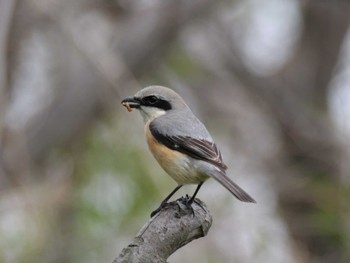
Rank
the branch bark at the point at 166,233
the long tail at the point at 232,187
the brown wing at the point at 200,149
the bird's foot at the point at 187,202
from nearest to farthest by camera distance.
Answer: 1. the branch bark at the point at 166,233
2. the bird's foot at the point at 187,202
3. the long tail at the point at 232,187
4. the brown wing at the point at 200,149

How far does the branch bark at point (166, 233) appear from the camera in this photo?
2564 mm

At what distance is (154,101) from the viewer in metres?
4.08

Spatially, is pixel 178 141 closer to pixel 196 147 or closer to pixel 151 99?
pixel 196 147

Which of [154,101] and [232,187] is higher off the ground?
[154,101]

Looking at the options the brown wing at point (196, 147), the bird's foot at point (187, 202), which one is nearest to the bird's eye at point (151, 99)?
the brown wing at point (196, 147)

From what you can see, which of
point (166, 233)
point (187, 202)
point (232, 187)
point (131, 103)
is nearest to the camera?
point (166, 233)

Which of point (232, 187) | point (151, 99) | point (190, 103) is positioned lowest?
point (232, 187)

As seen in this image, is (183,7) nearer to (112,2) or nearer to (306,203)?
(112,2)

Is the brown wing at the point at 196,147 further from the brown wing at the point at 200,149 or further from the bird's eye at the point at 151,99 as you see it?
the bird's eye at the point at 151,99

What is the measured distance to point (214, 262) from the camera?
273 inches

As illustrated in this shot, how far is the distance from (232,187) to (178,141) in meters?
0.44

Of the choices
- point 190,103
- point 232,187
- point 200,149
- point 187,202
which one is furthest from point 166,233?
point 190,103

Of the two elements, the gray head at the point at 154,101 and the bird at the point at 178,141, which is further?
the gray head at the point at 154,101

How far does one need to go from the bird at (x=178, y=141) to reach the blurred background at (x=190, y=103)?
6.44 feet
